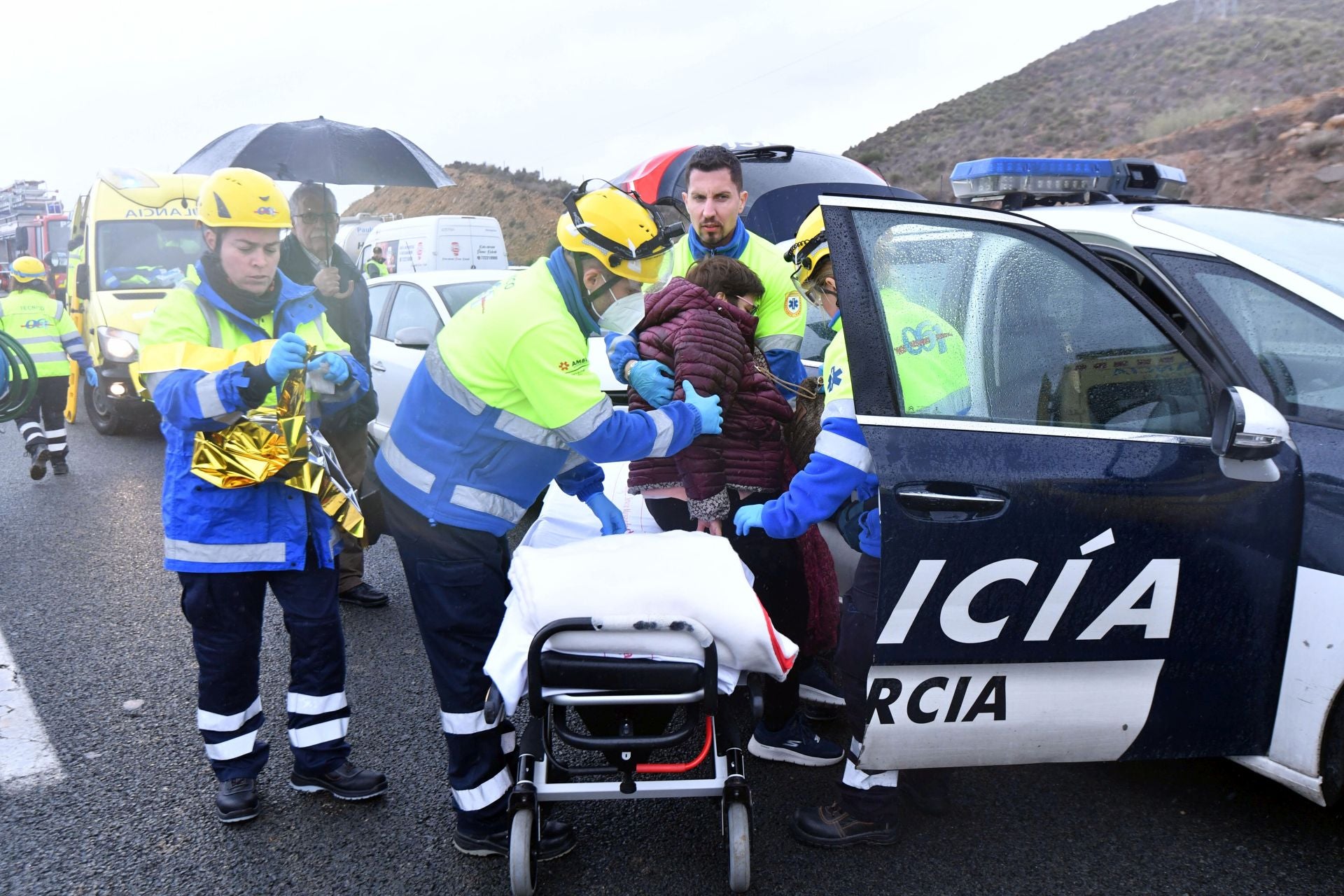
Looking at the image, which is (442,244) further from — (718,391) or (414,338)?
(718,391)

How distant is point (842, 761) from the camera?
10.5 feet

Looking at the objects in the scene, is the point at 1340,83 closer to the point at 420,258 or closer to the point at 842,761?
the point at 420,258

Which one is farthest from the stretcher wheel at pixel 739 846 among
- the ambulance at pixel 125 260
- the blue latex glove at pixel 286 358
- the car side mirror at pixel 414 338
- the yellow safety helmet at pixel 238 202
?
the ambulance at pixel 125 260

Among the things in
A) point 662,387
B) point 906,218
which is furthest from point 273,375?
point 906,218

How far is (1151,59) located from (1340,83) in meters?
12.9

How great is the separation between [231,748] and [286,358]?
1179mm

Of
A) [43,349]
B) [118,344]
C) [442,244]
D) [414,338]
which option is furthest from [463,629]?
[442,244]

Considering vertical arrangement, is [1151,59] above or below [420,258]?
above

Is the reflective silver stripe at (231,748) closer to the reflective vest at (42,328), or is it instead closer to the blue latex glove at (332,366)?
the blue latex glove at (332,366)

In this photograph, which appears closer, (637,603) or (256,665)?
(637,603)

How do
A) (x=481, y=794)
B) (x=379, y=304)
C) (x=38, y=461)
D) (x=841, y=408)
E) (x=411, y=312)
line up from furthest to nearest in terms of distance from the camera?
(x=38, y=461), (x=379, y=304), (x=411, y=312), (x=481, y=794), (x=841, y=408)

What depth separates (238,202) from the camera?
108 inches

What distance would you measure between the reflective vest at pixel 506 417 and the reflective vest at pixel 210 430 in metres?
0.42

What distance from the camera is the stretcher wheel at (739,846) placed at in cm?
242
